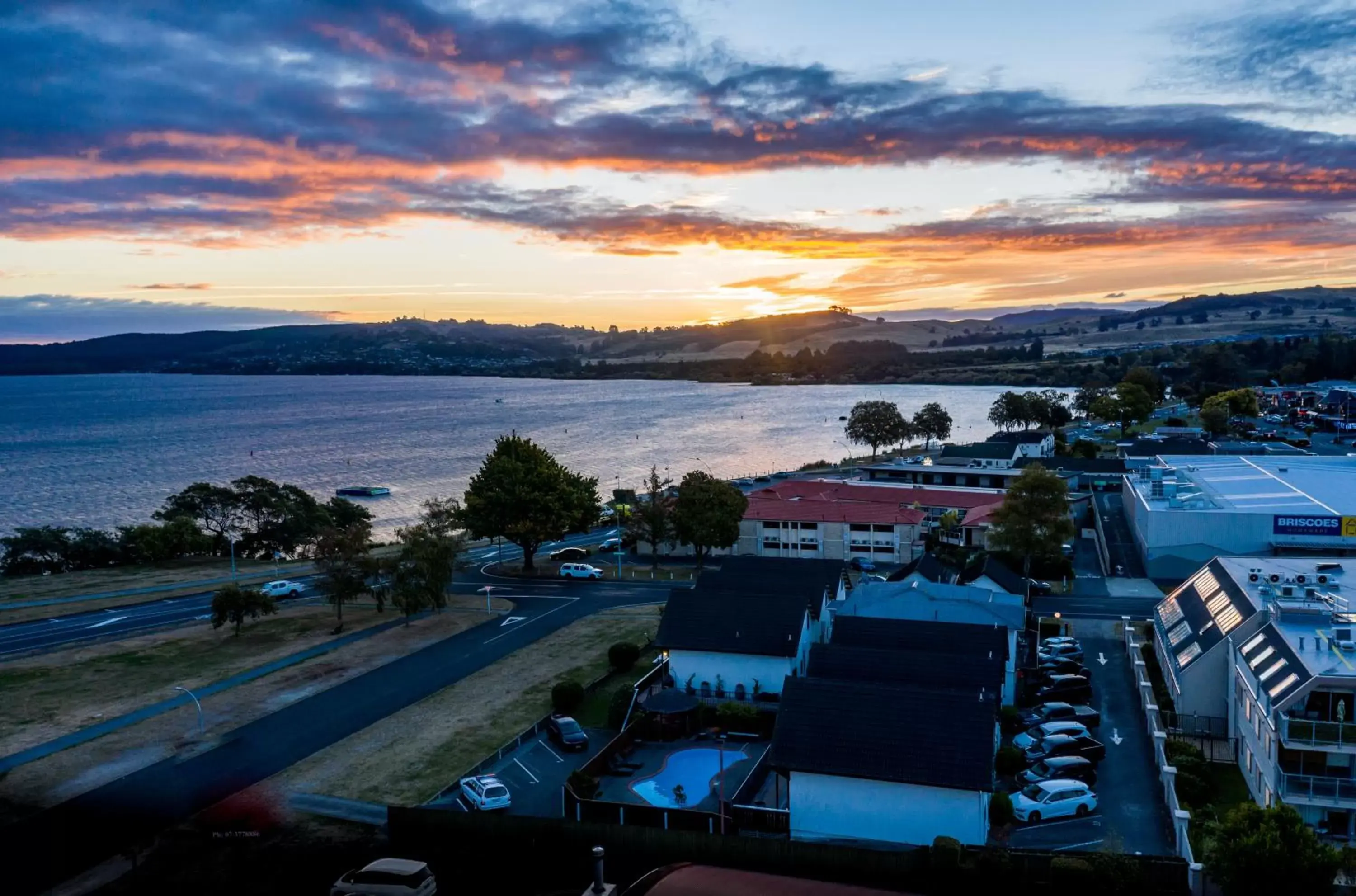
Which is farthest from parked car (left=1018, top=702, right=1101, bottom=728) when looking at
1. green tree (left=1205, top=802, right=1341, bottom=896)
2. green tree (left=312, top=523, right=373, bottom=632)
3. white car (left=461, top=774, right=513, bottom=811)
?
green tree (left=312, top=523, right=373, bottom=632)

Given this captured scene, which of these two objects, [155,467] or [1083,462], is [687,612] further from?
[155,467]

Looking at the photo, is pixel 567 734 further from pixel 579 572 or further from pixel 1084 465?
pixel 1084 465

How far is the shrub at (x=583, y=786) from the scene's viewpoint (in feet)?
85.4

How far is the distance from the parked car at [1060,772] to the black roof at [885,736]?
3949 millimetres

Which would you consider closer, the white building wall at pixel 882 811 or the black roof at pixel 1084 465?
the white building wall at pixel 882 811

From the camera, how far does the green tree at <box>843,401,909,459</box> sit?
390 feet

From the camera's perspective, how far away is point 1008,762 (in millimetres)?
28156

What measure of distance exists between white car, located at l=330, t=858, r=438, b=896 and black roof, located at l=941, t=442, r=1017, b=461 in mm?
78451

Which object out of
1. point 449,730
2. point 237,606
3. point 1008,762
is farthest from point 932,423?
point 449,730

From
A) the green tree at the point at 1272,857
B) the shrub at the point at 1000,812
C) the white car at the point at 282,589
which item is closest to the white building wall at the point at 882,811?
the shrub at the point at 1000,812

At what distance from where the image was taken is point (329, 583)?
4706 centimetres

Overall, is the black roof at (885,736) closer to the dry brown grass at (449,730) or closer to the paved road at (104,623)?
the dry brown grass at (449,730)

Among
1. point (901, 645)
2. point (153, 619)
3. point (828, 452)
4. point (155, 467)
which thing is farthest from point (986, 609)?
point (155, 467)

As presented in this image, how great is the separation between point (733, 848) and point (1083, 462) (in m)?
73.5
